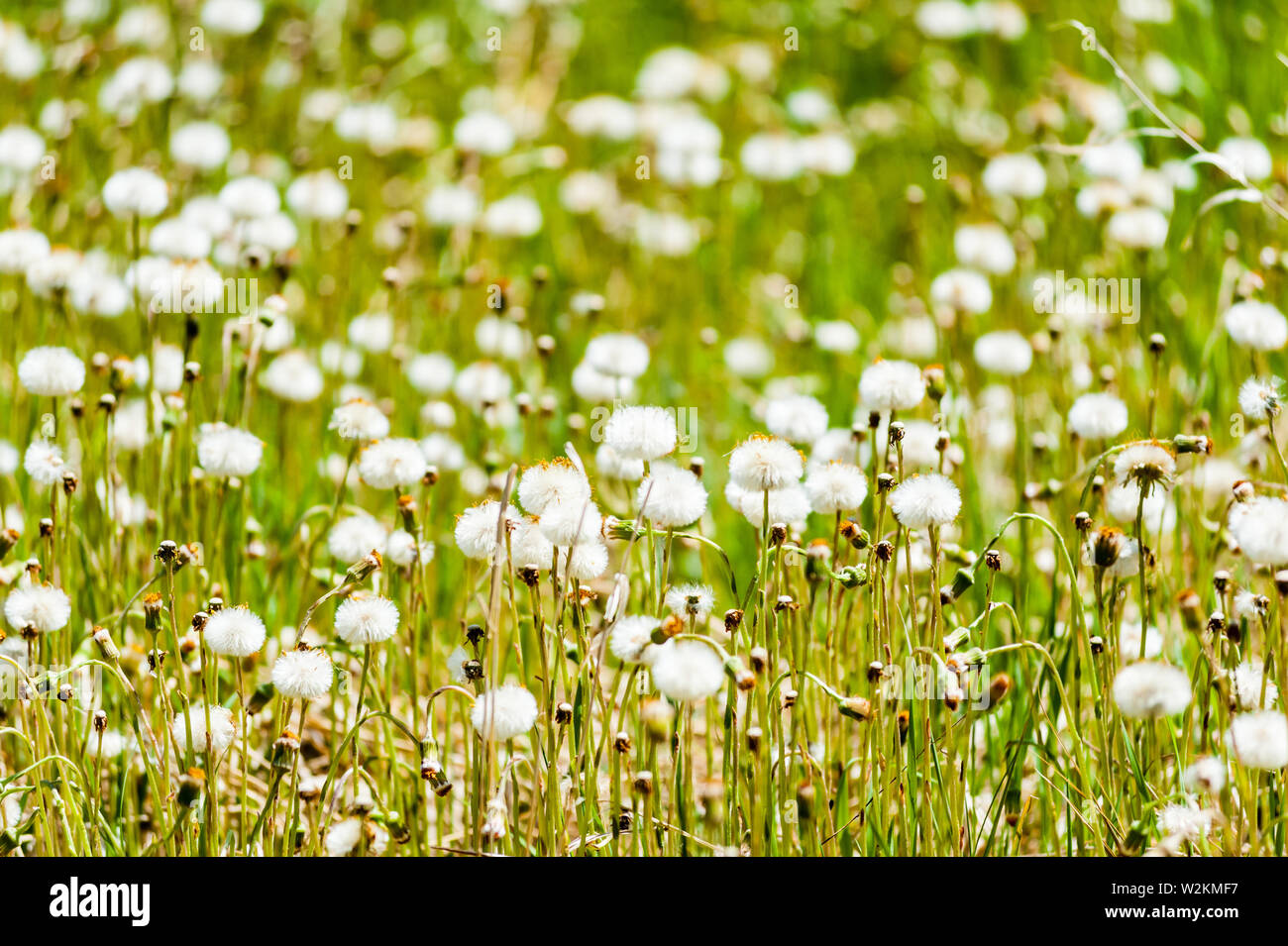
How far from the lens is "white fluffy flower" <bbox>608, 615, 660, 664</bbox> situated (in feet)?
5.03

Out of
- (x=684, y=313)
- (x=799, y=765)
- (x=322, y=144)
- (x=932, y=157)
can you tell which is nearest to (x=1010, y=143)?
(x=932, y=157)

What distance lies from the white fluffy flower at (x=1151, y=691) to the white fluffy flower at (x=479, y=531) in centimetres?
74

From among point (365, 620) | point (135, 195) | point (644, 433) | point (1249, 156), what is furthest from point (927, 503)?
point (1249, 156)

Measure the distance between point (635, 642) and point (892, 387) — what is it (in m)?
0.56

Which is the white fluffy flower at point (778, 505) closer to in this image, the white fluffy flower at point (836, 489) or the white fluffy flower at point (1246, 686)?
the white fluffy flower at point (836, 489)

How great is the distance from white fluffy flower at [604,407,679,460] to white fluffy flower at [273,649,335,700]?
456 mm

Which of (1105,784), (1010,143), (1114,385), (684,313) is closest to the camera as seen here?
(1105,784)

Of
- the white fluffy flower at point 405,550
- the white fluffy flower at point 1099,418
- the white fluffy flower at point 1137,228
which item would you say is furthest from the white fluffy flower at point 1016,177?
the white fluffy flower at point 405,550

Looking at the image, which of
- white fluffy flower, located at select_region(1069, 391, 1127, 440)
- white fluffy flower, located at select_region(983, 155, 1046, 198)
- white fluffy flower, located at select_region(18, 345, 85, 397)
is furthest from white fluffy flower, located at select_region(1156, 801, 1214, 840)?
white fluffy flower, located at select_region(983, 155, 1046, 198)

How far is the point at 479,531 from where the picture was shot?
1.61 metres

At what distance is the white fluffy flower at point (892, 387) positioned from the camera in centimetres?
182

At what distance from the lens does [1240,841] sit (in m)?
1.59
